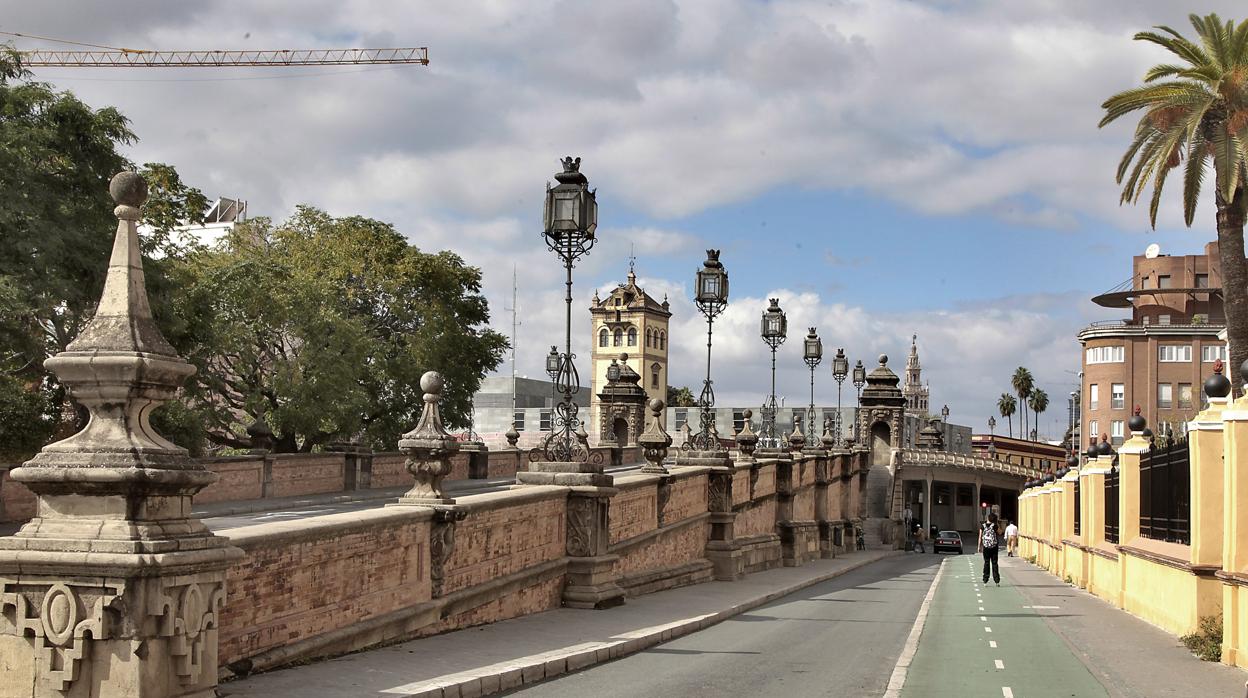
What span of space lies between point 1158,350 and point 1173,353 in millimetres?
1007

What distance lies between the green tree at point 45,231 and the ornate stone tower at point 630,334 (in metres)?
99.4

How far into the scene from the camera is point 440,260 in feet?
178

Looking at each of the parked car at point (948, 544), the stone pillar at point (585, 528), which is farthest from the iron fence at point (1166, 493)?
the parked car at point (948, 544)

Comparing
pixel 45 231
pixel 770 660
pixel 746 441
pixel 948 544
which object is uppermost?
pixel 45 231

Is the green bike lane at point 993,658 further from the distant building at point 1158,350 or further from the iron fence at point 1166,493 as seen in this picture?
the distant building at point 1158,350

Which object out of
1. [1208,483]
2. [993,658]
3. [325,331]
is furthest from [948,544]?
[1208,483]

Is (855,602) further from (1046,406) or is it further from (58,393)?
(1046,406)

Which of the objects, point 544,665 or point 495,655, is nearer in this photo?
point 544,665

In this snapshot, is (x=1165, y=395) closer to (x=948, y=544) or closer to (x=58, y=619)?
(x=948, y=544)

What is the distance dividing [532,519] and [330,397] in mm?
27359

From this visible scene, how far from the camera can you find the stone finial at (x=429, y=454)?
14609 mm

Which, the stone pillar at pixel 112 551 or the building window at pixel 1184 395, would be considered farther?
the building window at pixel 1184 395

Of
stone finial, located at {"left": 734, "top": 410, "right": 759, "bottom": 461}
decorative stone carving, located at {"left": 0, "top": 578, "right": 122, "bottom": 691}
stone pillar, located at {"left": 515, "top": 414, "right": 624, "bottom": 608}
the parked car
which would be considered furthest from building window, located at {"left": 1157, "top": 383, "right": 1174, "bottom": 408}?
decorative stone carving, located at {"left": 0, "top": 578, "right": 122, "bottom": 691}

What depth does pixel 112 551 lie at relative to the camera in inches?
314
